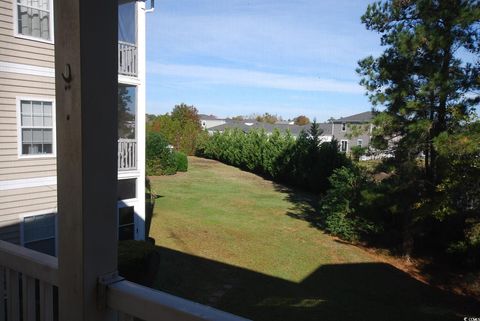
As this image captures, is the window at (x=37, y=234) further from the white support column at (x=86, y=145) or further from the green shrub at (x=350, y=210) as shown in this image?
the green shrub at (x=350, y=210)

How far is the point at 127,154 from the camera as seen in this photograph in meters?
9.34

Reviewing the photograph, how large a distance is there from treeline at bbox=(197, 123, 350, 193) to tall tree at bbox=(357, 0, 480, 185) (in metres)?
10.0

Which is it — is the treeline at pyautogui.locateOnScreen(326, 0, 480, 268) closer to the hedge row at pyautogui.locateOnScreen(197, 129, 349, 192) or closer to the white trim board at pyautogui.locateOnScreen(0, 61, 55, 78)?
the white trim board at pyautogui.locateOnScreen(0, 61, 55, 78)

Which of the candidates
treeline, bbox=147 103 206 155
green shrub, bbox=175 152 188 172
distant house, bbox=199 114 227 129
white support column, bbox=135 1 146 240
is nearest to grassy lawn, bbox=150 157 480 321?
white support column, bbox=135 1 146 240

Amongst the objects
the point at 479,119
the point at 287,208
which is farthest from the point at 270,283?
the point at 287,208

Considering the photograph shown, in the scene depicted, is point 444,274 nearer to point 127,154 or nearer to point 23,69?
point 127,154

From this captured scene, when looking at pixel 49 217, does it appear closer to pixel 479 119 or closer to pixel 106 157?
pixel 106 157

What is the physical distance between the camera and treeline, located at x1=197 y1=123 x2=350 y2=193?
2036 cm

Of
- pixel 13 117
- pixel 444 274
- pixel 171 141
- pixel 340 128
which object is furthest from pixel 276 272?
pixel 340 128

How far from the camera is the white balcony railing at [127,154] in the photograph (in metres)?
9.24

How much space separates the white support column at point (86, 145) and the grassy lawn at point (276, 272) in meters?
5.29

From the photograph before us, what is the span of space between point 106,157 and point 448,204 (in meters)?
9.30

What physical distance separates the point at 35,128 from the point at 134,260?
2805 mm

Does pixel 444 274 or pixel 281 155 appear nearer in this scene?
pixel 444 274
